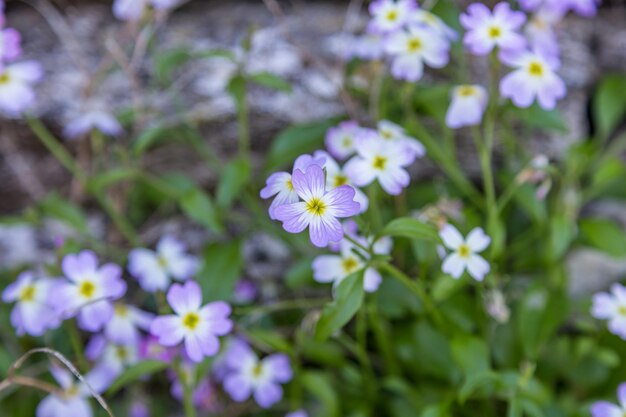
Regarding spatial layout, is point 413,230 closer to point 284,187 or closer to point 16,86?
point 284,187

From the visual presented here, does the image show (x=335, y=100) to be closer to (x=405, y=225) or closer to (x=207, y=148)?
(x=207, y=148)

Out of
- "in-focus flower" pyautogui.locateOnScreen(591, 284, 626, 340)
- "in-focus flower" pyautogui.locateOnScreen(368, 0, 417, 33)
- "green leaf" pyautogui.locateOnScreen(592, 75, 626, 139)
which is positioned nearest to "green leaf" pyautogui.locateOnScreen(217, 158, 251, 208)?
"in-focus flower" pyautogui.locateOnScreen(368, 0, 417, 33)

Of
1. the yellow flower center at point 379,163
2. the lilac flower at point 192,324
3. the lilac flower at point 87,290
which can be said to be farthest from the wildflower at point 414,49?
the lilac flower at point 87,290

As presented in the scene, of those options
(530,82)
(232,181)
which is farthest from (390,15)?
(232,181)

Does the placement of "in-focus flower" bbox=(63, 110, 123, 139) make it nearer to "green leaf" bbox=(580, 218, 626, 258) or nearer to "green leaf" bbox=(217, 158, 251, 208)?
"green leaf" bbox=(217, 158, 251, 208)

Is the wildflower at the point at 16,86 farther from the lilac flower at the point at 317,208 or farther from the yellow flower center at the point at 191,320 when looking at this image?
the lilac flower at the point at 317,208

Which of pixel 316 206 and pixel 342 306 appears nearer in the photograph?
pixel 316 206
